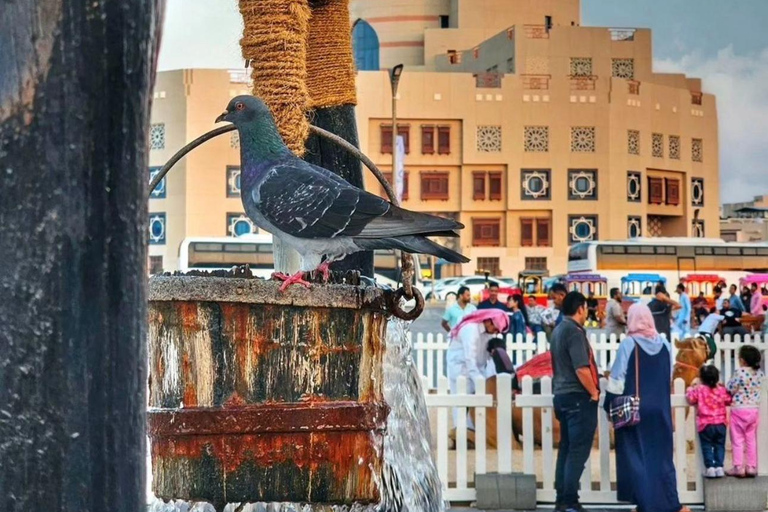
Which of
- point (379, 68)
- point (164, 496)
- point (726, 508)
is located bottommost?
point (726, 508)

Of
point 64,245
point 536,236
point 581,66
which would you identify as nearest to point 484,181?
point 536,236

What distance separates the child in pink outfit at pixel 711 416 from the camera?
897cm

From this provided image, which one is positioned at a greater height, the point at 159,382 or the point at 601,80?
the point at 601,80

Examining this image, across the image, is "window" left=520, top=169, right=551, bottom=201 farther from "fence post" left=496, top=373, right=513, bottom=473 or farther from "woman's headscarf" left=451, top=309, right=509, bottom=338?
"fence post" left=496, top=373, right=513, bottom=473

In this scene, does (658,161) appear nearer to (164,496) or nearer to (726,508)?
(726,508)

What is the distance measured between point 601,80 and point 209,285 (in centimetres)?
6248

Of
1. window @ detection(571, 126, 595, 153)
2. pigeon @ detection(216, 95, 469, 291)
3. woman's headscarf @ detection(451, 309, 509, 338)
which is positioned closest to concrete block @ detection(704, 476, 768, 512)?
woman's headscarf @ detection(451, 309, 509, 338)

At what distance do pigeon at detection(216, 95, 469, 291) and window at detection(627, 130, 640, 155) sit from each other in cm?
6225

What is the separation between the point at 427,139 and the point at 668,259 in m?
18.1

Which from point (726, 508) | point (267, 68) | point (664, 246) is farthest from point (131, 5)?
point (664, 246)

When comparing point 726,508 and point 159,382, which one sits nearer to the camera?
point 159,382

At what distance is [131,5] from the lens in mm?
1110

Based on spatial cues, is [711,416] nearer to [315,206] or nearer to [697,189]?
[315,206]

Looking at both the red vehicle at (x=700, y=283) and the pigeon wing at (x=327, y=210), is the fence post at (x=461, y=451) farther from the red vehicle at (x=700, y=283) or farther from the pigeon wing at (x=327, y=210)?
the red vehicle at (x=700, y=283)
